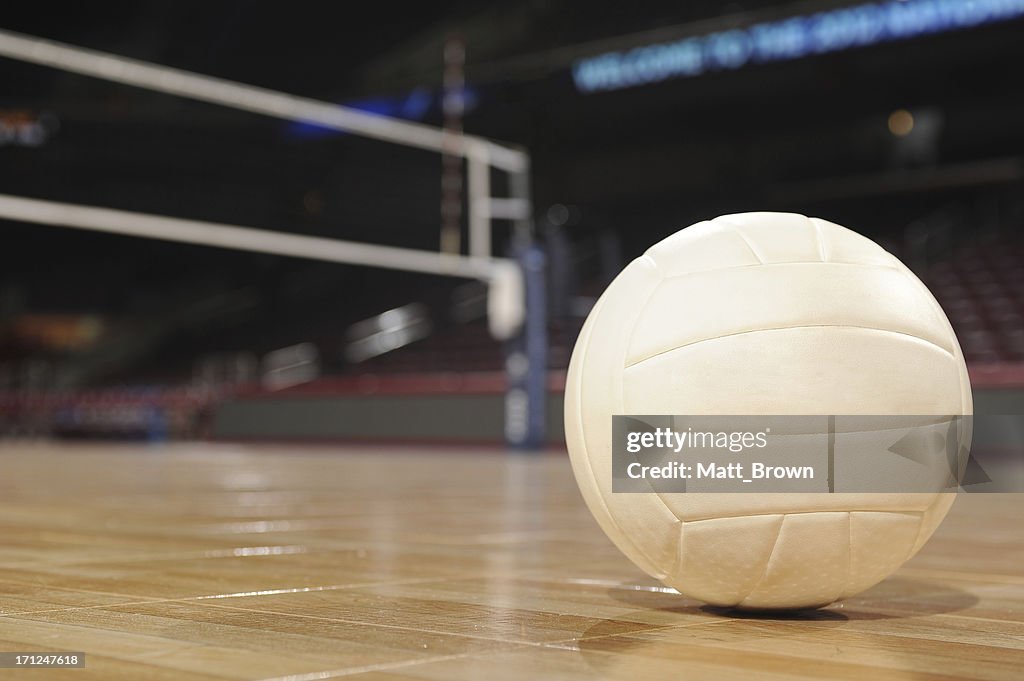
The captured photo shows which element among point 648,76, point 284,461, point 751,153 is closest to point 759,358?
point 284,461

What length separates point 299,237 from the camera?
962 cm

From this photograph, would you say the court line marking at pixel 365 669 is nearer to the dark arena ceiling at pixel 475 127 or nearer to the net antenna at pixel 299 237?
the net antenna at pixel 299 237

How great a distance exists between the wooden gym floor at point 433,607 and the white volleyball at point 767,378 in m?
0.09

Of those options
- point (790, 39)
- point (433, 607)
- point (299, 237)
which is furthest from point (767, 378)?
point (790, 39)

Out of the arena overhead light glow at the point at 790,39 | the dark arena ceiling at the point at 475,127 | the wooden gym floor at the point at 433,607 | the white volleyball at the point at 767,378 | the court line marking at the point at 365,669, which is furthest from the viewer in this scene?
the arena overhead light glow at the point at 790,39

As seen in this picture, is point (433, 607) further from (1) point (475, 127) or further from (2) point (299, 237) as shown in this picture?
(1) point (475, 127)

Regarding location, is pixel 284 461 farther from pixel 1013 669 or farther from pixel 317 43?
pixel 1013 669

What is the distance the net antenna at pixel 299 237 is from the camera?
7371mm

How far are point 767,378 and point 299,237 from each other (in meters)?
8.28

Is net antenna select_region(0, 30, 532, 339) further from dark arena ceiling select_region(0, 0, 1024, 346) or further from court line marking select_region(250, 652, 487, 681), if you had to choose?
court line marking select_region(250, 652, 487, 681)

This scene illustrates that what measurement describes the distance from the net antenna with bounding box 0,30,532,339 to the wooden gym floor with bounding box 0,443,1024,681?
410cm

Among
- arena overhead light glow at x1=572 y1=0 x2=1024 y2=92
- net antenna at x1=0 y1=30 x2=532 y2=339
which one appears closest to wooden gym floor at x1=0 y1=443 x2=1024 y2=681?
net antenna at x1=0 y1=30 x2=532 y2=339

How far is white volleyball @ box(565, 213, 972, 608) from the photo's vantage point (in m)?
1.65

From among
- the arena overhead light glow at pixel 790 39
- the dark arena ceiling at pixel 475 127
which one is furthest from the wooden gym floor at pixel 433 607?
the arena overhead light glow at pixel 790 39
